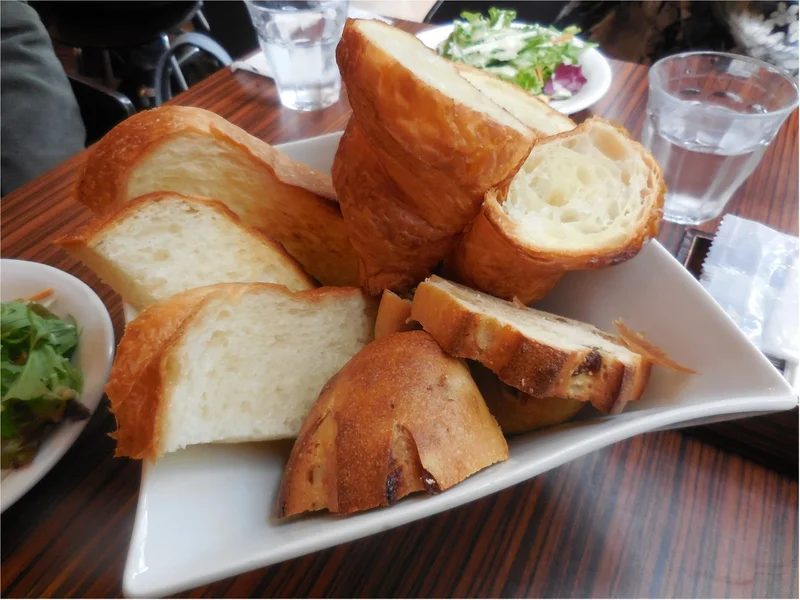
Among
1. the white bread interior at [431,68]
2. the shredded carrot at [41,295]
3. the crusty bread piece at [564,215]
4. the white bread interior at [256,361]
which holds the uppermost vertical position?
the white bread interior at [431,68]

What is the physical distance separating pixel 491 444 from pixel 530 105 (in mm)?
405

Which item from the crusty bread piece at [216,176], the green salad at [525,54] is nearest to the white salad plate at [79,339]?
the crusty bread piece at [216,176]

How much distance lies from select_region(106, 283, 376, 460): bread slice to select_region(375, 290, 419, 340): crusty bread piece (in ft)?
0.12

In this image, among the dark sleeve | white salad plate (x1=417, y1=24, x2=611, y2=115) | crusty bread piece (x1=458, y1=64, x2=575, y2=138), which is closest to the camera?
crusty bread piece (x1=458, y1=64, x2=575, y2=138)

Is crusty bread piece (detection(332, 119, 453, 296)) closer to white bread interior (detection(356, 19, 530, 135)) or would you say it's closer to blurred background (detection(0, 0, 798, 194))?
white bread interior (detection(356, 19, 530, 135))

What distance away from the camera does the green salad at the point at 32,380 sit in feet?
1.65

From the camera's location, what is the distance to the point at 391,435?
1.22 feet

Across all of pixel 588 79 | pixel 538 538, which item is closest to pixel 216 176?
pixel 538 538

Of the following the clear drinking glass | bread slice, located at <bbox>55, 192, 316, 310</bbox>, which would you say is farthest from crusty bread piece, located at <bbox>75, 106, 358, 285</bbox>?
the clear drinking glass

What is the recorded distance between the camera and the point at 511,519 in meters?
0.50

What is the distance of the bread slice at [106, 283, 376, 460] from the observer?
400 millimetres

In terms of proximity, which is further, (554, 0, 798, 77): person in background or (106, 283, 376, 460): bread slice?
(554, 0, 798, 77): person in background

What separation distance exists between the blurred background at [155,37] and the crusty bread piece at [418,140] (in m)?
0.86

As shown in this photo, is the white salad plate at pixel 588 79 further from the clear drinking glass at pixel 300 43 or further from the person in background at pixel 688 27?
the person in background at pixel 688 27
